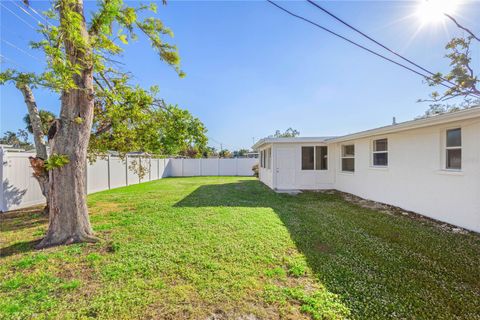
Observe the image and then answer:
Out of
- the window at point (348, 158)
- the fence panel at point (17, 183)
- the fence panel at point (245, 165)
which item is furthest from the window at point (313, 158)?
the fence panel at point (17, 183)

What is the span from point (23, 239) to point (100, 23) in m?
4.50

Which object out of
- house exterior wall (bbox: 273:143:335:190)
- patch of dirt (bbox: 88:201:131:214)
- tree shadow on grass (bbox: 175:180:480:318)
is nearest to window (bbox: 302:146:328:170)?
house exterior wall (bbox: 273:143:335:190)

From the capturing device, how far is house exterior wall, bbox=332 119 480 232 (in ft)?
16.2

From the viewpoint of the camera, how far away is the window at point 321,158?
11.5 m

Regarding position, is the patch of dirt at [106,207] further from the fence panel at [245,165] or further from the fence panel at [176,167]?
the fence panel at [245,165]

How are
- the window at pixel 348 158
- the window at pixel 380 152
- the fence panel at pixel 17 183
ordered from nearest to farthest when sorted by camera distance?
the fence panel at pixel 17 183 < the window at pixel 380 152 < the window at pixel 348 158

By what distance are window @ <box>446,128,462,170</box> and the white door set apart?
6.19 meters

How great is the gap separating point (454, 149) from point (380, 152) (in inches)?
108

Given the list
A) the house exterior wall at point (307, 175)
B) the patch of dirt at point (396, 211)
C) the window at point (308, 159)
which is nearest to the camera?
the patch of dirt at point (396, 211)

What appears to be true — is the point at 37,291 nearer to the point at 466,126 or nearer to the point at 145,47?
the point at 145,47

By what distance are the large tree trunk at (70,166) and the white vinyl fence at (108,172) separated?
14.0 ft

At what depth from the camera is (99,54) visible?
4145 millimetres

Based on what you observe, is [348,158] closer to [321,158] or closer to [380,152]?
[321,158]

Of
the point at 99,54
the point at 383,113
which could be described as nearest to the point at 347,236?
the point at 99,54
